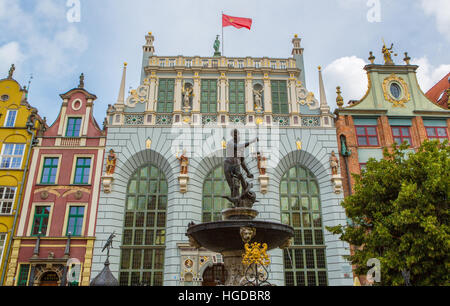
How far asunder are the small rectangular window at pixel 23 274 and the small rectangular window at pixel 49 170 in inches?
248

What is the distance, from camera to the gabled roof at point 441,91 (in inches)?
1320

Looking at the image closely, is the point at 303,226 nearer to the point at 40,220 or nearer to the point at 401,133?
the point at 401,133

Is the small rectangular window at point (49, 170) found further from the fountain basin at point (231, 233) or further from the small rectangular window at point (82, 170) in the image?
the fountain basin at point (231, 233)

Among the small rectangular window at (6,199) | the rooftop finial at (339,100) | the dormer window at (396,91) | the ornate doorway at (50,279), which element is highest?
the dormer window at (396,91)

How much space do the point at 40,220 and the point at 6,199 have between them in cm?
317

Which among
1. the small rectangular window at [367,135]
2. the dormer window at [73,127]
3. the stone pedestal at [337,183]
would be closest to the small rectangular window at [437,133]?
the small rectangular window at [367,135]

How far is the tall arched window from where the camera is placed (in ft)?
83.3

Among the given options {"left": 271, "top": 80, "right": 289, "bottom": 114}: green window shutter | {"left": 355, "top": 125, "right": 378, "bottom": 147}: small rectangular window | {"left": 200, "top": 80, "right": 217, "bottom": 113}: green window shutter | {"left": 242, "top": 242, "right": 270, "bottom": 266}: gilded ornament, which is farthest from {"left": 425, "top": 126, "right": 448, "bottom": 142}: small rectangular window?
{"left": 242, "top": 242, "right": 270, "bottom": 266}: gilded ornament

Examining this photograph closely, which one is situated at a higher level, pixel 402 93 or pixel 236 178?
pixel 402 93

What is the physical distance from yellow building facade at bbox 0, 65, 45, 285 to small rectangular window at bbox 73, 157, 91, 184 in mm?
3868

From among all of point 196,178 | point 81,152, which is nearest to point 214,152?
point 196,178

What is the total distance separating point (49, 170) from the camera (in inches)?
1075

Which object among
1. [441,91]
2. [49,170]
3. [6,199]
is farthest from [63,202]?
[441,91]
